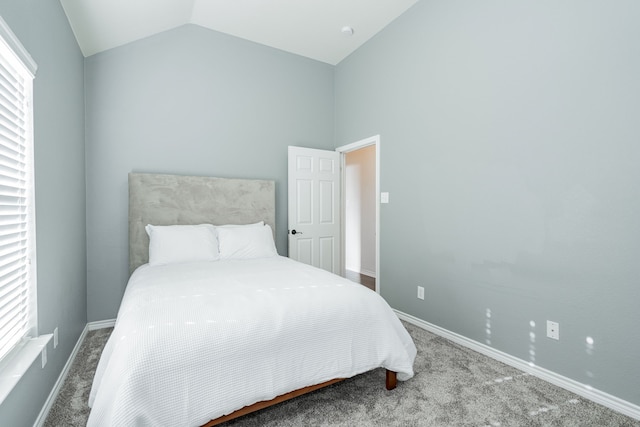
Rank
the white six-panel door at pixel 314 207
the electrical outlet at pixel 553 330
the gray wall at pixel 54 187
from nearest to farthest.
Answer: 1. the gray wall at pixel 54 187
2. the electrical outlet at pixel 553 330
3. the white six-panel door at pixel 314 207

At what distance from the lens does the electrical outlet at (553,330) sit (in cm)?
204

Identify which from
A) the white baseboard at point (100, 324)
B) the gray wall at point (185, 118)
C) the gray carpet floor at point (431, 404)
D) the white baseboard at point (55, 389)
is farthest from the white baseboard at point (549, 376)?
the white baseboard at point (100, 324)

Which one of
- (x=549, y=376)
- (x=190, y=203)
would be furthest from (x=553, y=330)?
(x=190, y=203)

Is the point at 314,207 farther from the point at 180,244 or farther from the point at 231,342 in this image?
the point at 231,342

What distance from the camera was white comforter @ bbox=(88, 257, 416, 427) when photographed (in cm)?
124

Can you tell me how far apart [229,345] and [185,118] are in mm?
2779

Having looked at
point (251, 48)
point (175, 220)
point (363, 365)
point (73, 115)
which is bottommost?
point (363, 365)

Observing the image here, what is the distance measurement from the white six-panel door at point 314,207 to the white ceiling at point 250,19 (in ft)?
4.32

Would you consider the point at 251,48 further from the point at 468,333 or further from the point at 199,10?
the point at 468,333

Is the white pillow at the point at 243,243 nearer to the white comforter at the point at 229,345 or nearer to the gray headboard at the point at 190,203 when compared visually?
the gray headboard at the point at 190,203

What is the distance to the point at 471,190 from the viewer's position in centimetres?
259

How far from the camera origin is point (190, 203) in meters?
3.28

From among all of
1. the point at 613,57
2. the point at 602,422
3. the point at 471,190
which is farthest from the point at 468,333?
the point at 613,57

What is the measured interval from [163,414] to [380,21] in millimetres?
3831
